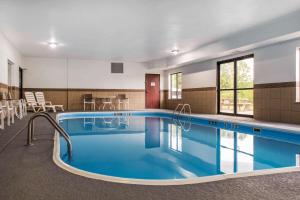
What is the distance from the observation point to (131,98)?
13.4 m

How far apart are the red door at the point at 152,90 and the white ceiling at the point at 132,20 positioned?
4.65 metres

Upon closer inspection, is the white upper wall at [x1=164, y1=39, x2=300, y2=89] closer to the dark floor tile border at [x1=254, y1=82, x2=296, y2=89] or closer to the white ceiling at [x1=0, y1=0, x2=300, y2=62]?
the dark floor tile border at [x1=254, y1=82, x2=296, y2=89]

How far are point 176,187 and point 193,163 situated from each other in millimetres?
1792

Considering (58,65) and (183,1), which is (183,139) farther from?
(58,65)

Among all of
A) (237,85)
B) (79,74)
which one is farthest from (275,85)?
Result: (79,74)

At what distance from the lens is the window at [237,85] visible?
322 inches

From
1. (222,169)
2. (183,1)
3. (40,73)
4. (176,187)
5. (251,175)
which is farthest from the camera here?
(40,73)

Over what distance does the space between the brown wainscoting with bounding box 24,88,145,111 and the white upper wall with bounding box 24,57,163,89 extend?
168 millimetres

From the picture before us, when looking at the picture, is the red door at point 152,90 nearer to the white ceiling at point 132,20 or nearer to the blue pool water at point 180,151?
the white ceiling at point 132,20

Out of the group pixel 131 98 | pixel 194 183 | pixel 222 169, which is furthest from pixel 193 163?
pixel 131 98

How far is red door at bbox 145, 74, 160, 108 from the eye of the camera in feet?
44.8

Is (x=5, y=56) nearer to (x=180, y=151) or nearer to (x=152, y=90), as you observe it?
(x=180, y=151)

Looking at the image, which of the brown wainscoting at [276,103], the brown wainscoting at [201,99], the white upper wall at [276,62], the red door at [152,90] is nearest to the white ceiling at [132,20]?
the white upper wall at [276,62]

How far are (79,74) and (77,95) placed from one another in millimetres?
1038
